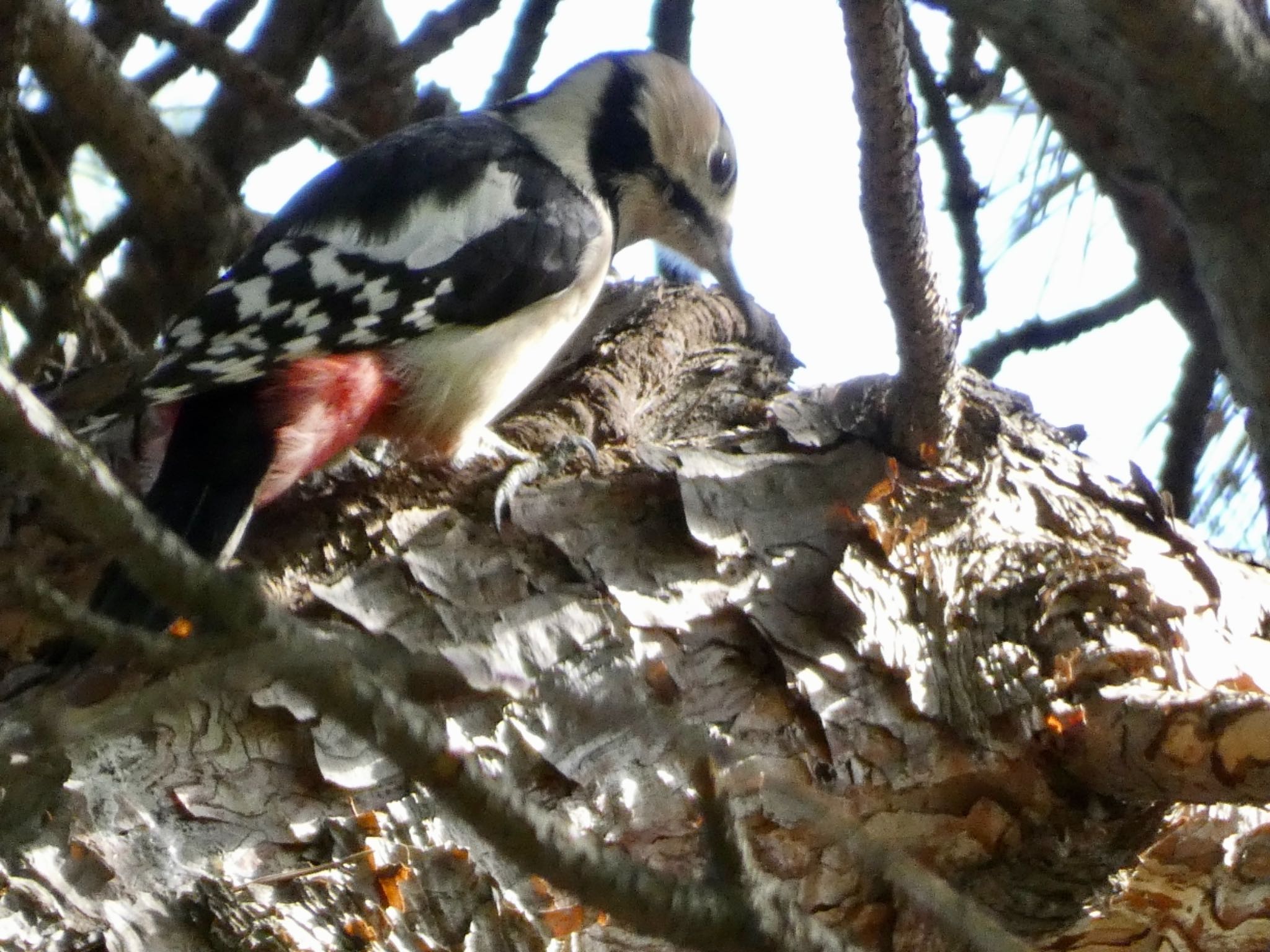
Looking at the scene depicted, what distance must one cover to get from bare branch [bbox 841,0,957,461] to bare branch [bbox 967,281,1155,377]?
2.50 ft

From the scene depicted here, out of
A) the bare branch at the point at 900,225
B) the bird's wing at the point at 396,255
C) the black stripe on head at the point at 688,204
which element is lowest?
the bare branch at the point at 900,225

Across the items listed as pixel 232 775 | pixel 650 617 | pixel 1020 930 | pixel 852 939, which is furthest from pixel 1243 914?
pixel 232 775

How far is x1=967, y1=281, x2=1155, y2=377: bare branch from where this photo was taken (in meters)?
2.34

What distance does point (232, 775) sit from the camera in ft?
3.95

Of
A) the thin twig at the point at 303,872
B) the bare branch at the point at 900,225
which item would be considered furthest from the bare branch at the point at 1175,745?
the thin twig at the point at 303,872

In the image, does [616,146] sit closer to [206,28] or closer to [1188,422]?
[206,28]

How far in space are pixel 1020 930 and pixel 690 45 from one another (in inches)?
75.7

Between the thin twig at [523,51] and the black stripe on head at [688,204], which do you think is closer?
the black stripe on head at [688,204]

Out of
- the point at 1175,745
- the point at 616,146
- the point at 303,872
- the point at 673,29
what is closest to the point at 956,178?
the point at 616,146

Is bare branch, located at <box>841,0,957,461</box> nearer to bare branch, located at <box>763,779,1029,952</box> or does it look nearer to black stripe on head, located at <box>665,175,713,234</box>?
bare branch, located at <box>763,779,1029,952</box>

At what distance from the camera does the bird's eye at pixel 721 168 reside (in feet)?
8.52

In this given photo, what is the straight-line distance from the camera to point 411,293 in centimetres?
203

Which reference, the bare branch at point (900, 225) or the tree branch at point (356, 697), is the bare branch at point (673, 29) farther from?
the tree branch at point (356, 697)

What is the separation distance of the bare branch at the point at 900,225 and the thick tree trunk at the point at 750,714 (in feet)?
0.22
